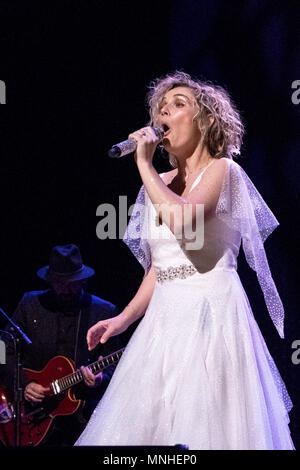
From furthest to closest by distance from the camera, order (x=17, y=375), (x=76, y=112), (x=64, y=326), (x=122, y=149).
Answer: (x=76, y=112), (x=64, y=326), (x=17, y=375), (x=122, y=149)

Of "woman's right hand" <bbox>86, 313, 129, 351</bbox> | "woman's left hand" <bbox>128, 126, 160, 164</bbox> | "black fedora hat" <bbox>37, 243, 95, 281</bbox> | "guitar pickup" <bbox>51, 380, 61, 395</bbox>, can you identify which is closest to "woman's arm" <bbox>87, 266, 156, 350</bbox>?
"woman's right hand" <bbox>86, 313, 129, 351</bbox>

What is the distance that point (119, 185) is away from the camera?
427cm

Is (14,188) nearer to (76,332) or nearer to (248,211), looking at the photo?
(76,332)

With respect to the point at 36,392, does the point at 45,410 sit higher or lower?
lower

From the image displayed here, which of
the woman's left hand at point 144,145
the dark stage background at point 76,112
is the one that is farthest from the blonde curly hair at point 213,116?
the dark stage background at point 76,112

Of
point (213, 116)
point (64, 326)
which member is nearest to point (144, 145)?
point (213, 116)

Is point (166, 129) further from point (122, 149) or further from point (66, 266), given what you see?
point (66, 266)

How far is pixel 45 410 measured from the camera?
380 cm

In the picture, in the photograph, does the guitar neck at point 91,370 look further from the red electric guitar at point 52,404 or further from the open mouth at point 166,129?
the open mouth at point 166,129

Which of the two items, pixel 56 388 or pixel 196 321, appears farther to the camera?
pixel 56 388

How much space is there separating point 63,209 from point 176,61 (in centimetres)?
130

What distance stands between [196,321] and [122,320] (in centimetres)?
42

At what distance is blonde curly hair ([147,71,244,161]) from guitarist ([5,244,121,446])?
1.84 meters

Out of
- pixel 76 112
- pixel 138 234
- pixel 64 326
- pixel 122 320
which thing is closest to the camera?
pixel 122 320
